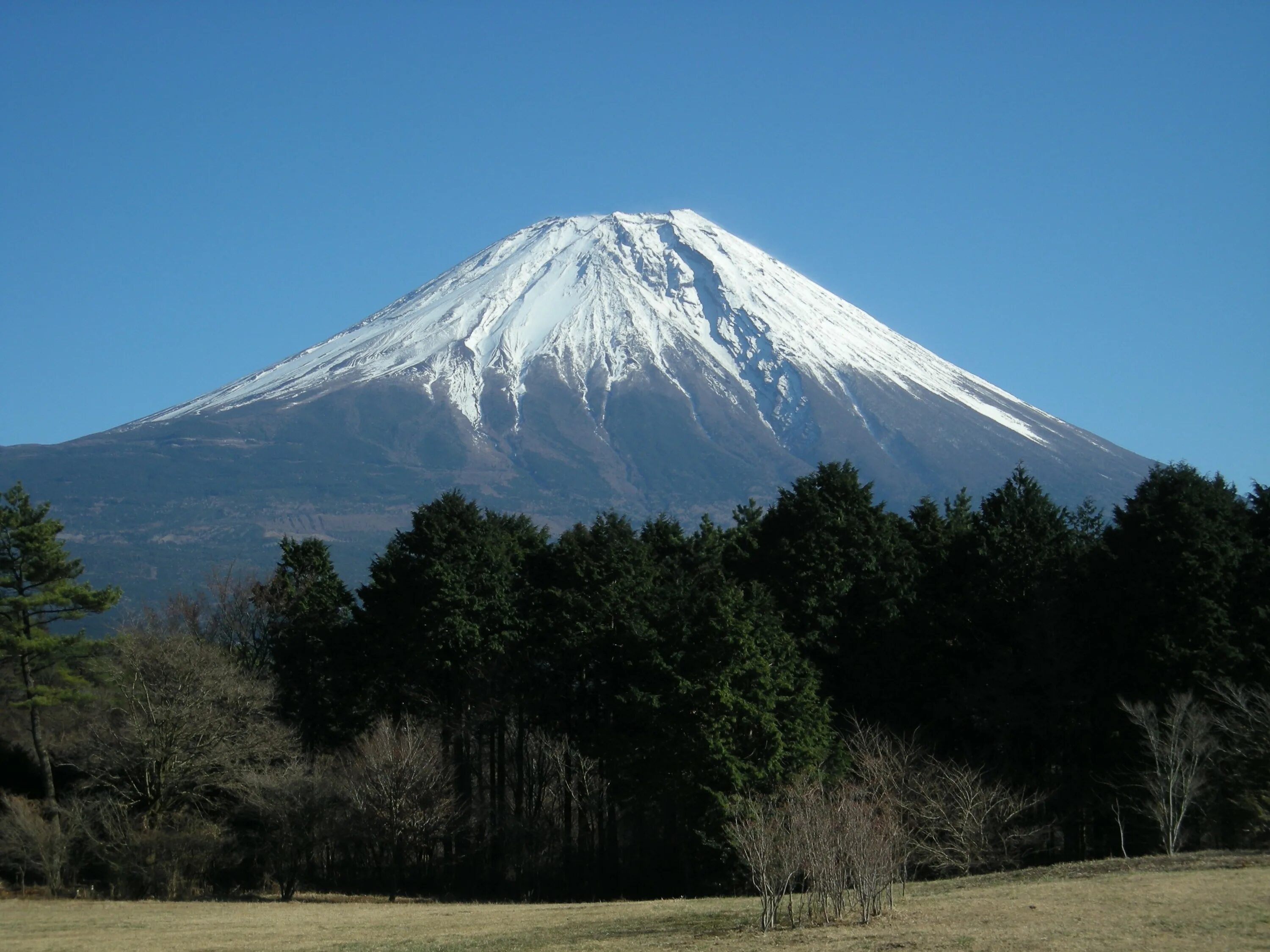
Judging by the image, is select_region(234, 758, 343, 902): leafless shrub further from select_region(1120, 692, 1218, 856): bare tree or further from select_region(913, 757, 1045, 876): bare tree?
select_region(1120, 692, 1218, 856): bare tree

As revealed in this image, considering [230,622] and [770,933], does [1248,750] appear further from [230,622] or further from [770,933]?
[230,622]

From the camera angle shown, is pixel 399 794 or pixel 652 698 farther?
pixel 399 794

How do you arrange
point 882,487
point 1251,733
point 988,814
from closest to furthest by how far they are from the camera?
point 1251,733 < point 988,814 < point 882,487

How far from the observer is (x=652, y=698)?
3017 centimetres

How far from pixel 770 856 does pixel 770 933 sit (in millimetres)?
1539

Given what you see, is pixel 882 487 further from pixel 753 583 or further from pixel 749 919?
pixel 749 919

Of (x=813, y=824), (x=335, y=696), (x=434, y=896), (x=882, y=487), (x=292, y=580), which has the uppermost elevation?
(x=882, y=487)

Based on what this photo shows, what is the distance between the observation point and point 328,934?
22938mm

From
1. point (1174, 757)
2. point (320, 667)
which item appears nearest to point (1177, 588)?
point (1174, 757)

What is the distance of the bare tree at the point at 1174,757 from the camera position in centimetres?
2552

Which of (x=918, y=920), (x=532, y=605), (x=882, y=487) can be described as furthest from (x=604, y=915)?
(x=882, y=487)

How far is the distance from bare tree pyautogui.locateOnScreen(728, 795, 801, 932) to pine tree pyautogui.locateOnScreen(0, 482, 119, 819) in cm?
2229

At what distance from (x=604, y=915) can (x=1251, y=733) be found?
13.0 meters

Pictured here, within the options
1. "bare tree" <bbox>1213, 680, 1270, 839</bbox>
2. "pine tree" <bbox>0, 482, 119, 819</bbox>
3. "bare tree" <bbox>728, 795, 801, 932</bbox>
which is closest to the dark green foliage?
"pine tree" <bbox>0, 482, 119, 819</bbox>
